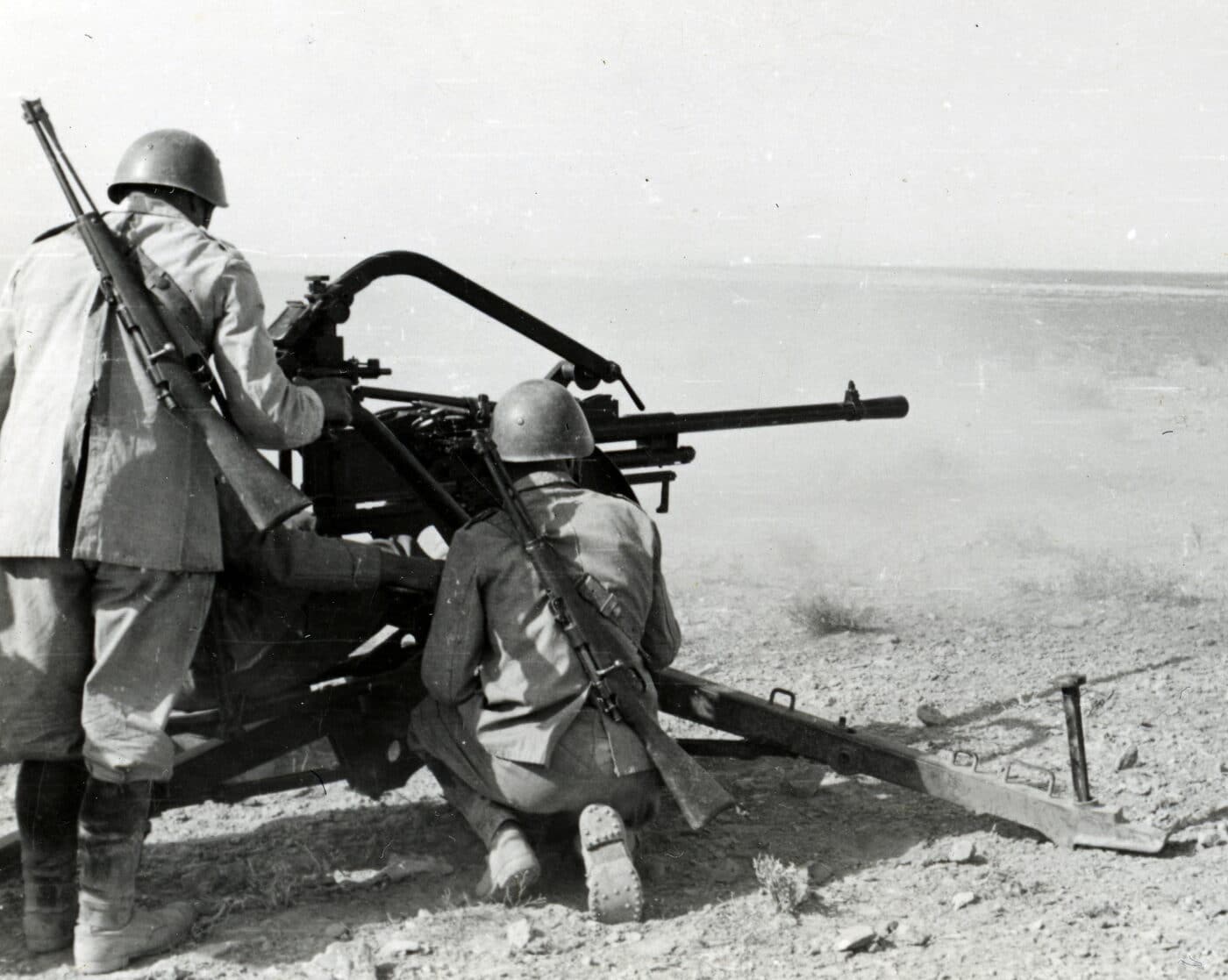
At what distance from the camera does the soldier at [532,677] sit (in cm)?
442

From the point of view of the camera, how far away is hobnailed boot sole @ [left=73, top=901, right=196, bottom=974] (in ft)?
Answer: 13.2

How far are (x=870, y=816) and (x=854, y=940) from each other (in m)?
1.29

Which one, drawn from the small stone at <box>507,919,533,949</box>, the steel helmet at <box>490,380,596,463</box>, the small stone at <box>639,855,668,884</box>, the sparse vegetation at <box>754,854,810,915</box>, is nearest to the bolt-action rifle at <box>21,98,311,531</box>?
the steel helmet at <box>490,380,596,463</box>

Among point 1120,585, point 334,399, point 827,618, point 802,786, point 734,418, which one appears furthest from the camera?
point 1120,585

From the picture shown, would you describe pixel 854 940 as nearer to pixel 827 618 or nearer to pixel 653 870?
pixel 653 870

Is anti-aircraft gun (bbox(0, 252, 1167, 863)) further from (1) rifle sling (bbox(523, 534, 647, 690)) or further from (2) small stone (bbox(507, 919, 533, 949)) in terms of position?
(2) small stone (bbox(507, 919, 533, 949))

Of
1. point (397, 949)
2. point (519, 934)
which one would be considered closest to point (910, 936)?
point (519, 934)

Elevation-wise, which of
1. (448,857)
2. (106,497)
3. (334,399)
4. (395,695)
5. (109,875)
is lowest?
(448,857)

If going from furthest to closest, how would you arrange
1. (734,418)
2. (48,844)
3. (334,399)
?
(734,418) → (334,399) → (48,844)

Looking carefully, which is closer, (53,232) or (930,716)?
(53,232)

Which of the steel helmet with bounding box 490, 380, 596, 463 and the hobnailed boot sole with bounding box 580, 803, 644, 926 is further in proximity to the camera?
the steel helmet with bounding box 490, 380, 596, 463

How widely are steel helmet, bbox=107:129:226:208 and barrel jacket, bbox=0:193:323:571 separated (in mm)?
74

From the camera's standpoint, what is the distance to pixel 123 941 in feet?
13.3

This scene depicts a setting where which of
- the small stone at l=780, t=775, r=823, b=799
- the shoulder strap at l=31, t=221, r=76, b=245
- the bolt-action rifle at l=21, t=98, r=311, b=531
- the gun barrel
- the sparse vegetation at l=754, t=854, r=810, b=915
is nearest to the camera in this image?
the bolt-action rifle at l=21, t=98, r=311, b=531
